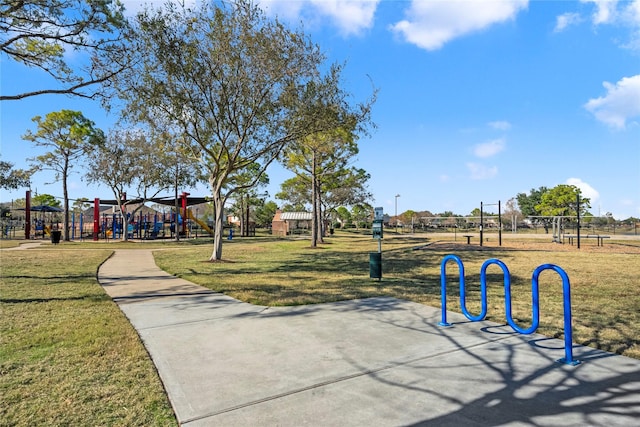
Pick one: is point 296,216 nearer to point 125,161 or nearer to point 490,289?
point 125,161

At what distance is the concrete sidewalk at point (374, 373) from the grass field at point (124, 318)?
0.36 metres

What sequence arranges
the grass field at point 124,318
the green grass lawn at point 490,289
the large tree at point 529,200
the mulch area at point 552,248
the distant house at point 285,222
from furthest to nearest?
the large tree at point 529,200 → the distant house at point 285,222 → the mulch area at point 552,248 → the green grass lawn at point 490,289 → the grass field at point 124,318

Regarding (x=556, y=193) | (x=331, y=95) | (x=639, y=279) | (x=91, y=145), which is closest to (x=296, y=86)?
(x=331, y=95)

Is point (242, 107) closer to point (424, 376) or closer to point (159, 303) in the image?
point (159, 303)

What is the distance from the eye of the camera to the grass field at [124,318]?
3.17 metres

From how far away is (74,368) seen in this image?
3.91 m

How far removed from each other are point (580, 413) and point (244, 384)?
2765mm

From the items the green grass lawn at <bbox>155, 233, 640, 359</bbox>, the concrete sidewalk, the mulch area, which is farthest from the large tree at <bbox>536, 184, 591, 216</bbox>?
the concrete sidewalk

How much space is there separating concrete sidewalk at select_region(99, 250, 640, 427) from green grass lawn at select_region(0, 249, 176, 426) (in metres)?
0.23

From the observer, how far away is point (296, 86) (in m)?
14.3

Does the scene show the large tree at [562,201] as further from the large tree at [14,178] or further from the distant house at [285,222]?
the large tree at [14,178]

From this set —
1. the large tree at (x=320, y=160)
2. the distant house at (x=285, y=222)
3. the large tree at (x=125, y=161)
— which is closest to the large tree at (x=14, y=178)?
the large tree at (x=125, y=161)

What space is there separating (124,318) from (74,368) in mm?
2155

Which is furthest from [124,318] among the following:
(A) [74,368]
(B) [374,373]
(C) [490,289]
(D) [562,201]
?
(D) [562,201]
